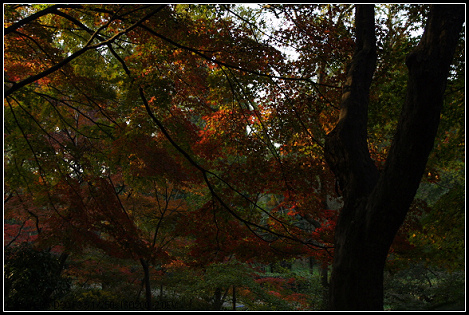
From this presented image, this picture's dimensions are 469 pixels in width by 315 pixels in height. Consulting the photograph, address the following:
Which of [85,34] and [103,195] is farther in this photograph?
[85,34]

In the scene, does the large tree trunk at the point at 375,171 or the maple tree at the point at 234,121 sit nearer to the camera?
the large tree trunk at the point at 375,171

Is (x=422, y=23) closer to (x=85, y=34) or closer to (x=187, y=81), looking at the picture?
(x=187, y=81)

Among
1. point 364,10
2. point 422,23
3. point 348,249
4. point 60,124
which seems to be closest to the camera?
point 348,249

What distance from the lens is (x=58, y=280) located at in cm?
857

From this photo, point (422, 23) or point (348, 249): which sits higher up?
point (422, 23)

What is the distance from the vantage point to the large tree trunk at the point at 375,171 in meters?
2.67

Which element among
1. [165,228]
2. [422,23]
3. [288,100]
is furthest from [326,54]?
[165,228]

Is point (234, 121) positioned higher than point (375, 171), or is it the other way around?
point (234, 121)

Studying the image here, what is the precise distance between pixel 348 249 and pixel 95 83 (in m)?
6.49

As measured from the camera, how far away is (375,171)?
3422 mm

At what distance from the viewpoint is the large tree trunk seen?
2673 mm

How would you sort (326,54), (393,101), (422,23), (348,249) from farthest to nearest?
1. (393,101)
2. (422,23)
3. (326,54)
4. (348,249)

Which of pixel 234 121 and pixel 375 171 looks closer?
pixel 375 171

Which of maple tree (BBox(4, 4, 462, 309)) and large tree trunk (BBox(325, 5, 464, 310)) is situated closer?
large tree trunk (BBox(325, 5, 464, 310))
